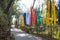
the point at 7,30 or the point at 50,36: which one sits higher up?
the point at 7,30

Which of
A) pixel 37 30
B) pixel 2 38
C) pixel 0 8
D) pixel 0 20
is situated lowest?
pixel 37 30

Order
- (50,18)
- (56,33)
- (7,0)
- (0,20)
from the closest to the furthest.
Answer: (0,20) → (7,0) → (56,33) → (50,18)

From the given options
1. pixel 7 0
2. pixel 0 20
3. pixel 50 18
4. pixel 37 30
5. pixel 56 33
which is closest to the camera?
pixel 0 20

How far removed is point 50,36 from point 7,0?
8.44 meters

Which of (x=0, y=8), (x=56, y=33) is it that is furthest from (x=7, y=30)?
(x=56, y=33)

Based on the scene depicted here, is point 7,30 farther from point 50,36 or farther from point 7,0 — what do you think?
point 50,36

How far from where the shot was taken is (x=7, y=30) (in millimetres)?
4898

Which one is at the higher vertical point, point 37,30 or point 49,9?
point 49,9

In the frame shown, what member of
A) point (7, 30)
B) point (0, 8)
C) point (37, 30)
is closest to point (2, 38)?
point (7, 30)

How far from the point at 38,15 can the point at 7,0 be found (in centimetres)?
1341

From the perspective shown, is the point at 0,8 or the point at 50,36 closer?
the point at 0,8

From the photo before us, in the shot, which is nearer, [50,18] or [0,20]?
[0,20]

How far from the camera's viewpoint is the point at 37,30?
1800 cm

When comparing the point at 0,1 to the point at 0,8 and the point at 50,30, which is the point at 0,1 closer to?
the point at 0,8
